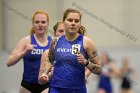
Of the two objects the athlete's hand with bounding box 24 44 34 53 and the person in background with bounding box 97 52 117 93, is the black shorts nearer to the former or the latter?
the athlete's hand with bounding box 24 44 34 53

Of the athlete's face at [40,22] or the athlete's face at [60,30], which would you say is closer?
the athlete's face at [60,30]

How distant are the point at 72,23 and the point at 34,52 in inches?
51.6

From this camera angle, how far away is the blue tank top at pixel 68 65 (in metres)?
5.07

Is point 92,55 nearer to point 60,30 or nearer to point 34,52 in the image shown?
point 60,30

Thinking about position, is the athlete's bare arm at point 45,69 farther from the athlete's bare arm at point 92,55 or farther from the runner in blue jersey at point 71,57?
the athlete's bare arm at point 92,55

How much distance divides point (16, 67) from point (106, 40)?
218 centimetres

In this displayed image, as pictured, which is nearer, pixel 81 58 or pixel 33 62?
pixel 81 58


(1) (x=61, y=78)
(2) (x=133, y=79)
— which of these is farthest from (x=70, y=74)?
(2) (x=133, y=79)

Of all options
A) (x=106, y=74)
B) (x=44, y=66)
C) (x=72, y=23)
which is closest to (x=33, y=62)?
(x=44, y=66)

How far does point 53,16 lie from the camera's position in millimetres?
10328

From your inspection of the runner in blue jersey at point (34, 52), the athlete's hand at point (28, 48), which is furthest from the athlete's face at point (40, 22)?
the athlete's hand at point (28, 48)

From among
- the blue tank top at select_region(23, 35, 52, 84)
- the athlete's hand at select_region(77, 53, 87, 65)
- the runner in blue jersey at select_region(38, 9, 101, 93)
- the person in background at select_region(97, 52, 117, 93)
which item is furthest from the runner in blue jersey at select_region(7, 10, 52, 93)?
the person in background at select_region(97, 52, 117, 93)

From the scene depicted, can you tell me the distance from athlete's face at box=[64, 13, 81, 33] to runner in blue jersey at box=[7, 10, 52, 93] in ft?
3.74

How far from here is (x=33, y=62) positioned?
631cm
